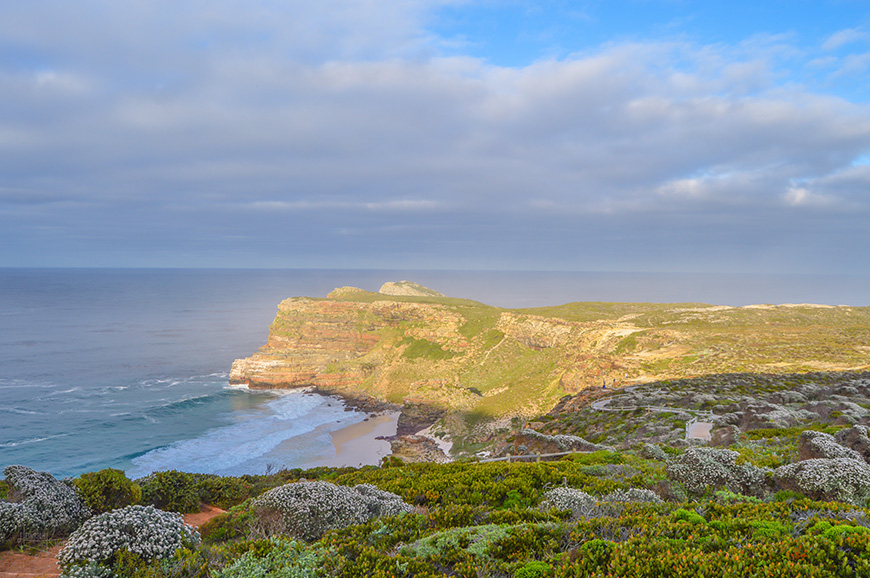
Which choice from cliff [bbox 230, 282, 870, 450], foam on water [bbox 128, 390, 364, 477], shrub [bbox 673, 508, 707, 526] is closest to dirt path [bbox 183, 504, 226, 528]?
shrub [bbox 673, 508, 707, 526]

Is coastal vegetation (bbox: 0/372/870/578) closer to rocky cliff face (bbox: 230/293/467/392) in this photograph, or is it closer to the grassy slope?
the grassy slope

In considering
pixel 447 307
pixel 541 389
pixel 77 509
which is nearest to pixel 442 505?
pixel 77 509

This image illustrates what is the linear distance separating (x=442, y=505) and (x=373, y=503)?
201 cm

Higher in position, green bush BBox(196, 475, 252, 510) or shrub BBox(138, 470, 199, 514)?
shrub BBox(138, 470, 199, 514)

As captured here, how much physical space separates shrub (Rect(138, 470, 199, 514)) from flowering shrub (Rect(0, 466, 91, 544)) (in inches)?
106

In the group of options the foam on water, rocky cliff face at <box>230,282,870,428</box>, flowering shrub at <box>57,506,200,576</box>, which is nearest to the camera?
flowering shrub at <box>57,506,200,576</box>

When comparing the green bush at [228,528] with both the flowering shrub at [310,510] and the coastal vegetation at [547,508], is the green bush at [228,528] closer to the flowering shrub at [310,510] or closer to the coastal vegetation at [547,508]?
the coastal vegetation at [547,508]

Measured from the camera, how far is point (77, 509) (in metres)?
10.3

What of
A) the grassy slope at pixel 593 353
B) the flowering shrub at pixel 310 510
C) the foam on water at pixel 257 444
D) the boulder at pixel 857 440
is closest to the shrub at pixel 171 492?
the flowering shrub at pixel 310 510

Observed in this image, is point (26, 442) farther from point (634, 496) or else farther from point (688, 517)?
point (688, 517)

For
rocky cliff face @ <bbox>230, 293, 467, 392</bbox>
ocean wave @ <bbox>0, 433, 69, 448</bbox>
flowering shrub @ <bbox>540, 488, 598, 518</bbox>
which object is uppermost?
flowering shrub @ <bbox>540, 488, 598, 518</bbox>

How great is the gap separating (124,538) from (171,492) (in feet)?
23.6

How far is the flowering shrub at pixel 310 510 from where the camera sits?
9.29m

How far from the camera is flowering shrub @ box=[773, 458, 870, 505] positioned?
9.33 meters
